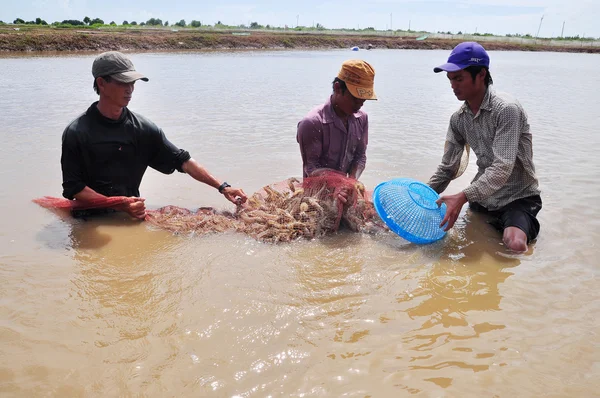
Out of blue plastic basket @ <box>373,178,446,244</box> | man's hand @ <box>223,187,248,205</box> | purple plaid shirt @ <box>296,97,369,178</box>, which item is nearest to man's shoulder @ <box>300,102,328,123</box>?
purple plaid shirt @ <box>296,97,369,178</box>

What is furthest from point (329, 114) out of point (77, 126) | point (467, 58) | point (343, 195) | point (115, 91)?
point (77, 126)

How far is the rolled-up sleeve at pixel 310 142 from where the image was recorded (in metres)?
3.98

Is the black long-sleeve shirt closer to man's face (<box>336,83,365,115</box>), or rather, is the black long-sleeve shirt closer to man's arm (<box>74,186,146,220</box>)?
man's arm (<box>74,186,146,220</box>)

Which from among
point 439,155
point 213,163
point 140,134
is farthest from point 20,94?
point 439,155

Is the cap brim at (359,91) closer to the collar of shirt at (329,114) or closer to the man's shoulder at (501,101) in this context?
the collar of shirt at (329,114)

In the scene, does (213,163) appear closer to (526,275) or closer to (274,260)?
(274,260)

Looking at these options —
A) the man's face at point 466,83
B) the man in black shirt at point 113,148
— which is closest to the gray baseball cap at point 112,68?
A: the man in black shirt at point 113,148

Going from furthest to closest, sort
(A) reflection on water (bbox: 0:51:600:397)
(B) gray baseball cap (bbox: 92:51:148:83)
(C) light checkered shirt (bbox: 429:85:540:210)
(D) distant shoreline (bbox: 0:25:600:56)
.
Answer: (D) distant shoreline (bbox: 0:25:600:56)
(C) light checkered shirt (bbox: 429:85:540:210)
(B) gray baseball cap (bbox: 92:51:148:83)
(A) reflection on water (bbox: 0:51:600:397)

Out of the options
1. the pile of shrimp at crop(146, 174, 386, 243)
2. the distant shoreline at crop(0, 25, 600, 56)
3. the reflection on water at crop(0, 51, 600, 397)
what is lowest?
the reflection on water at crop(0, 51, 600, 397)

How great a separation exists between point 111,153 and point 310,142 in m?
1.73

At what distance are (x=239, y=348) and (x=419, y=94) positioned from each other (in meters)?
13.3

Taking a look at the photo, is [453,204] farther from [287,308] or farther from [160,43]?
[160,43]

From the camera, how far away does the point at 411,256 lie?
11.9ft

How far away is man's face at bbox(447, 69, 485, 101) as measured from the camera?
373cm
